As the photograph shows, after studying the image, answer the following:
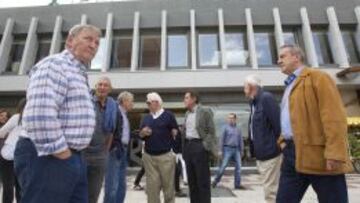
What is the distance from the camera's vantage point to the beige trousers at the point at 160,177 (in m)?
→ 5.44

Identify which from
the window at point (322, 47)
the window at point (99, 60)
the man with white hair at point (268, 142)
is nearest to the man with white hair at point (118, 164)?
the man with white hair at point (268, 142)

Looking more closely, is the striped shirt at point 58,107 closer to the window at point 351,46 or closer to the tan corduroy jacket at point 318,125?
the tan corduroy jacket at point 318,125

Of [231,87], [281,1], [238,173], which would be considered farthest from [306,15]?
[238,173]

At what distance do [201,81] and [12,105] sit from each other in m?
8.22

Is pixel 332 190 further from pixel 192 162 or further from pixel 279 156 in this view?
pixel 192 162

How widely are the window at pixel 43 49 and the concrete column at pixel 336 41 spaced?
12511mm

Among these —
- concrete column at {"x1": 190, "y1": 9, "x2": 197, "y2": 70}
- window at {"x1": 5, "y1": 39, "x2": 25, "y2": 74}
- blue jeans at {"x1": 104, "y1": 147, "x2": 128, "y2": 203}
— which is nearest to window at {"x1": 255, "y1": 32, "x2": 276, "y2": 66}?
concrete column at {"x1": 190, "y1": 9, "x2": 197, "y2": 70}

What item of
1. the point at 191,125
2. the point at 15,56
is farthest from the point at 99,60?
the point at 191,125

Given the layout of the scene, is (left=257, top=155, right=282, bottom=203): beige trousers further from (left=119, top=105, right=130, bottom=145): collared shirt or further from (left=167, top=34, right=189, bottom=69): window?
(left=167, top=34, right=189, bottom=69): window

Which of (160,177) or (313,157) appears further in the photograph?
(160,177)

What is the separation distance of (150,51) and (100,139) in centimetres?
1311

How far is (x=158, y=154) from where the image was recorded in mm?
5547

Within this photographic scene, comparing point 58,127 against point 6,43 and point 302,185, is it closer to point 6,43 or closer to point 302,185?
point 302,185

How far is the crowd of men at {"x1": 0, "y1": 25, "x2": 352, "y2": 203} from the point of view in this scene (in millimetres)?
2371
